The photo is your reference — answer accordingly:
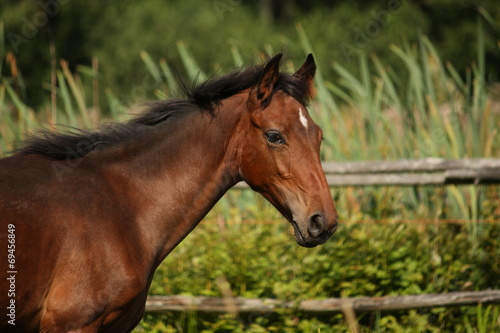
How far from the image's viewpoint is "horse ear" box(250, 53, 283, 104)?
3.27 m

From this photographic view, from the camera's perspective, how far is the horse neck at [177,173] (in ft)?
10.8

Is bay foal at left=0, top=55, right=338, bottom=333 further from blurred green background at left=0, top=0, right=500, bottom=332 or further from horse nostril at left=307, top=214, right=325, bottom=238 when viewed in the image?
blurred green background at left=0, top=0, right=500, bottom=332

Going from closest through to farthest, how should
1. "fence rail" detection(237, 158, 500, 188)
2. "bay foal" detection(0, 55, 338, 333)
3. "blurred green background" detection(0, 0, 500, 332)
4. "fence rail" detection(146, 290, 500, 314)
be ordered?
"bay foal" detection(0, 55, 338, 333)
"fence rail" detection(146, 290, 500, 314)
"blurred green background" detection(0, 0, 500, 332)
"fence rail" detection(237, 158, 500, 188)

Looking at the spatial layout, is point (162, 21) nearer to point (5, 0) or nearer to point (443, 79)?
point (5, 0)

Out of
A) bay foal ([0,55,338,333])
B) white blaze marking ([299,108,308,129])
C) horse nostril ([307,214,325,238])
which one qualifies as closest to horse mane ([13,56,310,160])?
bay foal ([0,55,338,333])

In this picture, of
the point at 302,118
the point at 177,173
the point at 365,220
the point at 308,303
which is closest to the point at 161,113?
the point at 177,173

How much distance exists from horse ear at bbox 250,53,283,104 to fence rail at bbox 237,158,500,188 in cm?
259

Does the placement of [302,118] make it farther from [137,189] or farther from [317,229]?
[137,189]

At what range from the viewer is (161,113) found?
11.5 feet

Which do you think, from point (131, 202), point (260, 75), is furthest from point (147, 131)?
point (260, 75)

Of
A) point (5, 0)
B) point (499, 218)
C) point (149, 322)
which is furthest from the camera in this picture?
point (5, 0)

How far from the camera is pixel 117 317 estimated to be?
3.05m

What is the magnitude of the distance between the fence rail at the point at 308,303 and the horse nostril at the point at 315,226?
5.33ft

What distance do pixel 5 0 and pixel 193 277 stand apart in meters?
23.7
